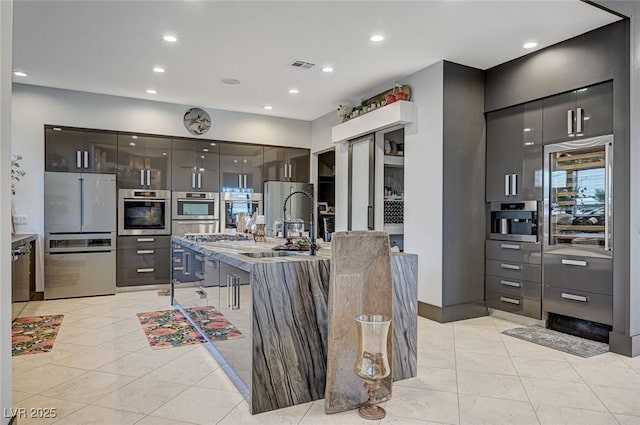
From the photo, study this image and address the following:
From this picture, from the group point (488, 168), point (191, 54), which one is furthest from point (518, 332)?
point (191, 54)

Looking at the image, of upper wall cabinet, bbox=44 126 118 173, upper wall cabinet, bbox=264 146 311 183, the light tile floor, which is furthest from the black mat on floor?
upper wall cabinet, bbox=44 126 118 173

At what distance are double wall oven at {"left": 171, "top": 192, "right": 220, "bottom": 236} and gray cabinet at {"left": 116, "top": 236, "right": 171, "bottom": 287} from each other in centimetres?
29

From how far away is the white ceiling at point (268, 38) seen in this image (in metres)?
3.21

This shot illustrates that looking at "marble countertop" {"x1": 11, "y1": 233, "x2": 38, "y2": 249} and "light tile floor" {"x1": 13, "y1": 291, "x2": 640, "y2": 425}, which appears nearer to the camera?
"light tile floor" {"x1": 13, "y1": 291, "x2": 640, "y2": 425}

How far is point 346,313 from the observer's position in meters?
2.23

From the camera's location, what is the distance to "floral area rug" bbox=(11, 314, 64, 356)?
329 cm

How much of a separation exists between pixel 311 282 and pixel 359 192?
3428 mm

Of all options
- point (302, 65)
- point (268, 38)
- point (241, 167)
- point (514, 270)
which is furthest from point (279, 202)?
point (514, 270)

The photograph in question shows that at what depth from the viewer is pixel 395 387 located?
2.58 meters

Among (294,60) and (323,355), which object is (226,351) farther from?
(294,60)

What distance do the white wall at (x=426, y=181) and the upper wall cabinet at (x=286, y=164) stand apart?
8.99ft

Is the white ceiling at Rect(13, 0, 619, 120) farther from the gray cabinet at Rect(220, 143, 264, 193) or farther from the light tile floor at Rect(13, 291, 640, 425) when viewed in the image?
the light tile floor at Rect(13, 291, 640, 425)

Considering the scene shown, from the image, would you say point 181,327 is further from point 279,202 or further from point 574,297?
point 574,297

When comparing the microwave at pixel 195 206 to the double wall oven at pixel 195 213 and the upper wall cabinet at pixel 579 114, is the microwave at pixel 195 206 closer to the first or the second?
the double wall oven at pixel 195 213
